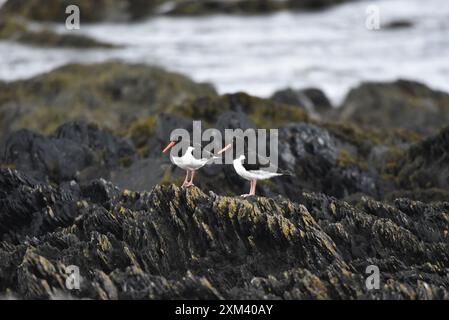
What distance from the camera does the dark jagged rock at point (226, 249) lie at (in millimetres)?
11227

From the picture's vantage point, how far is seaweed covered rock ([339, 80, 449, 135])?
1405 inches

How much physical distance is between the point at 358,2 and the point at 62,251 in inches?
2646

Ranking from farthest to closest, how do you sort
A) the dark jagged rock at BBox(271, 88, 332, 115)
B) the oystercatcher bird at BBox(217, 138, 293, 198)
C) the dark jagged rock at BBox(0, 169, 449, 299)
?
1. the dark jagged rock at BBox(271, 88, 332, 115)
2. the oystercatcher bird at BBox(217, 138, 293, 198)
3. the dark jagged rock at BBox(0, 169, 449, 299)

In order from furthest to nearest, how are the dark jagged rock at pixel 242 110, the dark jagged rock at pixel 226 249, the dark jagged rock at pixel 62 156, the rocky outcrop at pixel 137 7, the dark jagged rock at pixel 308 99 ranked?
1. the rocky outcrop at pixel 137 7
2. the dark jagged rock at pixel 308 99
3. the dark jagged rock at pixel 242 110
4. the dark jagged rock at pixel 62 156
5. the dark jagged rock at pixel 226 249

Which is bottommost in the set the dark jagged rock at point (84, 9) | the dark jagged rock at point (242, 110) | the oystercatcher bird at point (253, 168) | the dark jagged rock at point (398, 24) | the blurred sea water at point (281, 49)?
the oystercatcher bird at point (253, 168)

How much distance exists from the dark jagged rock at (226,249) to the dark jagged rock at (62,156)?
16.8ft

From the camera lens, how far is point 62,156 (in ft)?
65.8

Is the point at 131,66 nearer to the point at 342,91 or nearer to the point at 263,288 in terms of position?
the point at 342,91

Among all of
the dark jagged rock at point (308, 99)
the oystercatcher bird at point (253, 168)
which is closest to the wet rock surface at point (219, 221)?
the oystercatcher bird at point (253, 168)

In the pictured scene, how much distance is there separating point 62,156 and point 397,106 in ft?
75.1

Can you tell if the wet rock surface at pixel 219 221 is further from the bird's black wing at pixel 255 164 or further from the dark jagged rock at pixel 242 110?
the bird's black wing at pixel 255 164

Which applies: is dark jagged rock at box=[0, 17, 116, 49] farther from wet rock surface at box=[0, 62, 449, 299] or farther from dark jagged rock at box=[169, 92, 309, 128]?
wet rock surface at box=[0, 62, 449, 299]

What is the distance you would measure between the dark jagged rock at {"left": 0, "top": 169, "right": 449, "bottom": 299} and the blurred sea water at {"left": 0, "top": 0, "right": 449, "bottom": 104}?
28.7 meters

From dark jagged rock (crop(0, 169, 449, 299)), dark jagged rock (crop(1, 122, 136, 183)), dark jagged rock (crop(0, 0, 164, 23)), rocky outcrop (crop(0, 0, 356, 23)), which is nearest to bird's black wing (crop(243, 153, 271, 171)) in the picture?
dark jagged rock (crop(0, 169, 449, 299))
